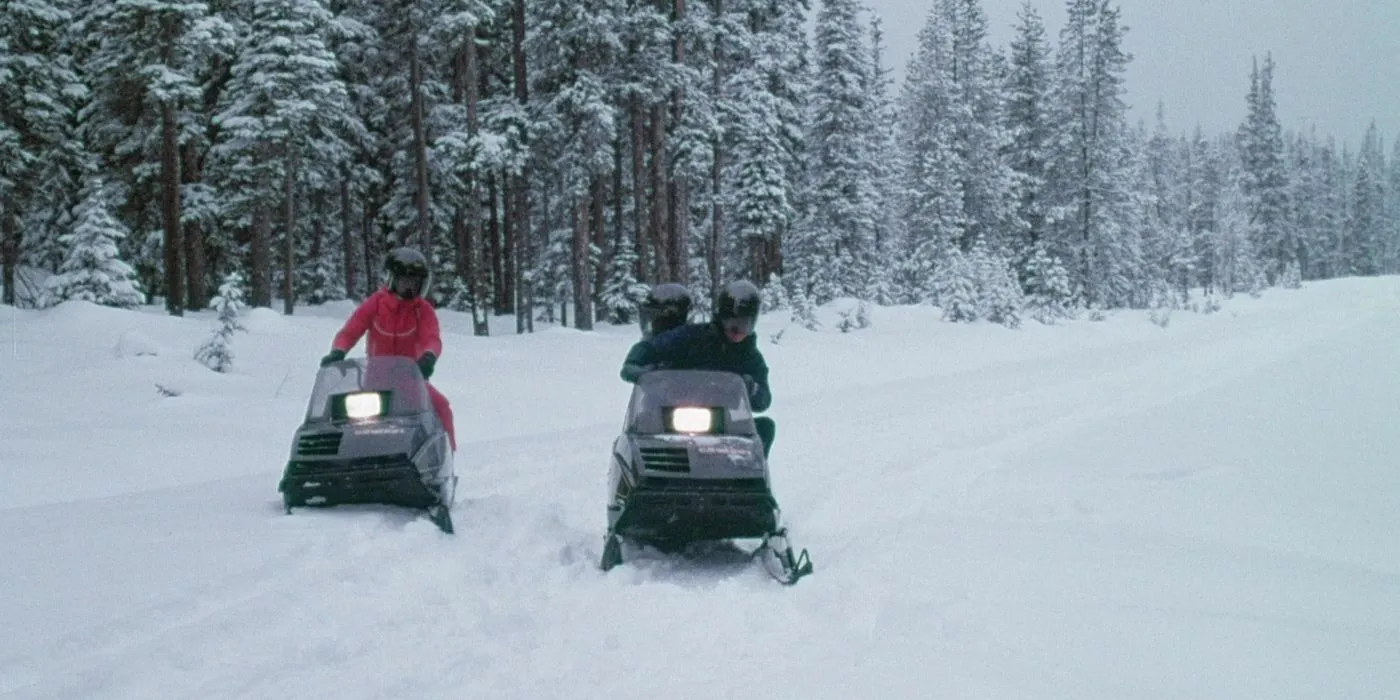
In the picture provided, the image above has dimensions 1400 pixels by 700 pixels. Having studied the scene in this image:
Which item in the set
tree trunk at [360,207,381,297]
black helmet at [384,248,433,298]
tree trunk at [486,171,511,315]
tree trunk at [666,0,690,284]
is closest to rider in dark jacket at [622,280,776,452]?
black helmet at [384,248,433,298]

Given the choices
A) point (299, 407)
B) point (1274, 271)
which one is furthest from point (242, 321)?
point (1274, 271)

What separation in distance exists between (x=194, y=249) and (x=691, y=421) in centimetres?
2766

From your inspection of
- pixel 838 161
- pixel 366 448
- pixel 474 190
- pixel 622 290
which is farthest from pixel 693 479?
pixel 838 161

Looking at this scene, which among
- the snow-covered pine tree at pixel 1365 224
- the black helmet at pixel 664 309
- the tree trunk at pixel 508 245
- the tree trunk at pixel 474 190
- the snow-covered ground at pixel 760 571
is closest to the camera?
the snow-covered ground at pixel 760 571

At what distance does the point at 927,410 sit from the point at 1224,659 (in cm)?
1079

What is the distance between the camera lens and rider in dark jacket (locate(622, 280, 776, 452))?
7.30m

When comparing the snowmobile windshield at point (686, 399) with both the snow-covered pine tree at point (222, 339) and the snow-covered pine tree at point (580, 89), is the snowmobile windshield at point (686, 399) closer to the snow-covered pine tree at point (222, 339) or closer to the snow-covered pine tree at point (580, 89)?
the snow-covered pine tree at point (222, 339)

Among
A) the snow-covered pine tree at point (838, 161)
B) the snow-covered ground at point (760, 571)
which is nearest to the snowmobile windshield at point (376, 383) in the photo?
the snow-covered ground at point (760, 571)

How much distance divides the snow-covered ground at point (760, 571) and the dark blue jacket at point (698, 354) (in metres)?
1.33

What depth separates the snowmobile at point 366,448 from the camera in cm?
738

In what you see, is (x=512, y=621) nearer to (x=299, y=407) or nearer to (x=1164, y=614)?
(x=1164, y=614)

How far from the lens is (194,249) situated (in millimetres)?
29812

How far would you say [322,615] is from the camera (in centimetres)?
539

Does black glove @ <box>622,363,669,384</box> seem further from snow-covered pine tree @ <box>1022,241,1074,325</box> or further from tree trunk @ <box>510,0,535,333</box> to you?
snow-covered pine tree @ <box>1022,241,1074,325</box>
